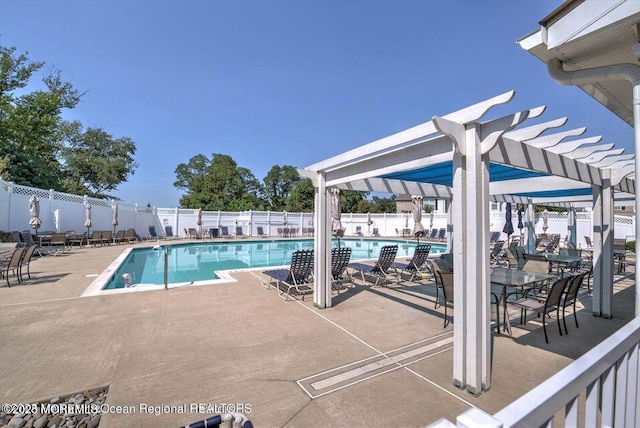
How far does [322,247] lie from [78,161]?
3555 cm

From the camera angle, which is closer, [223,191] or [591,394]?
[591,394]

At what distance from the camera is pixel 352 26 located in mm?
14172

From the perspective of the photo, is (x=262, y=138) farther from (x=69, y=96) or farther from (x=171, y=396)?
(x=171, y=396)

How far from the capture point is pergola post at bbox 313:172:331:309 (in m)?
5.51

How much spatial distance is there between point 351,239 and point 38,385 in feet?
74.3

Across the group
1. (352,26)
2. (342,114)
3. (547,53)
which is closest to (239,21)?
(352,26)

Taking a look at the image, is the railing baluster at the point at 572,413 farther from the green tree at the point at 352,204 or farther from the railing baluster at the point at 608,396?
the green tree at the point at 352,204

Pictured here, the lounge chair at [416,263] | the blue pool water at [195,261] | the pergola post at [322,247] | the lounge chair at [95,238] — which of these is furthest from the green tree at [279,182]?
the pergola post at [322,247]

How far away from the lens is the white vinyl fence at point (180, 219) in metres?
13.7

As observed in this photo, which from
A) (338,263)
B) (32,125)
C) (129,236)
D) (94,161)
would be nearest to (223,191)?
(94,161)

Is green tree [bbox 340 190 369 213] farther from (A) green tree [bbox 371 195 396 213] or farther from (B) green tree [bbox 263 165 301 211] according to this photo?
(B) green tree [bbox 263 165 301 211]

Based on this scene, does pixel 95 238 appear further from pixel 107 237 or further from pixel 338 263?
pixel 338 263

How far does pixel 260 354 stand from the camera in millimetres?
3607

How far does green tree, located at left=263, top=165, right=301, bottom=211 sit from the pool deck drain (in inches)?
1546
